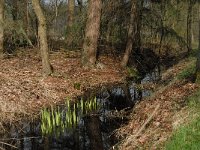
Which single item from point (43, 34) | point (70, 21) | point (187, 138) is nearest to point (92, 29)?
point (43, 34)

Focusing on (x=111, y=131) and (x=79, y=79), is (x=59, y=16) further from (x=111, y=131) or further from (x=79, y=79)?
(x=111, y=131)

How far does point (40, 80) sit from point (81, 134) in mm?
5497

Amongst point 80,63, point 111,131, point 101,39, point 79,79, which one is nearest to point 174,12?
point 101,39

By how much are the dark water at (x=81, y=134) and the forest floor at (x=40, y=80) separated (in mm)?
871

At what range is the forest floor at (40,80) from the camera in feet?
42.7

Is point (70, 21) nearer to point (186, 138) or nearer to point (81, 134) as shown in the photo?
point (81, 134)

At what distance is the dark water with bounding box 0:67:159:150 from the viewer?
10250 mm

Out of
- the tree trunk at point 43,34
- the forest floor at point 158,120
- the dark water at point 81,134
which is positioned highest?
the tree trunk at point 43,34

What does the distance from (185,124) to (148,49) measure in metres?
23.3

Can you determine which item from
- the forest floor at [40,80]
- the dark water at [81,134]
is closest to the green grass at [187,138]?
the dark water at [81,134]

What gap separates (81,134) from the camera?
37.0 feet

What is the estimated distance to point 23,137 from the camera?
35.5ft

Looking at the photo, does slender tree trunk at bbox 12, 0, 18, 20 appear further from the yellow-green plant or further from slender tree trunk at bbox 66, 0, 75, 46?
the yellow-green plant

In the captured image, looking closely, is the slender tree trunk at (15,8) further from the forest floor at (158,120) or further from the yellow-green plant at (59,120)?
the forest floor at (158,120)
